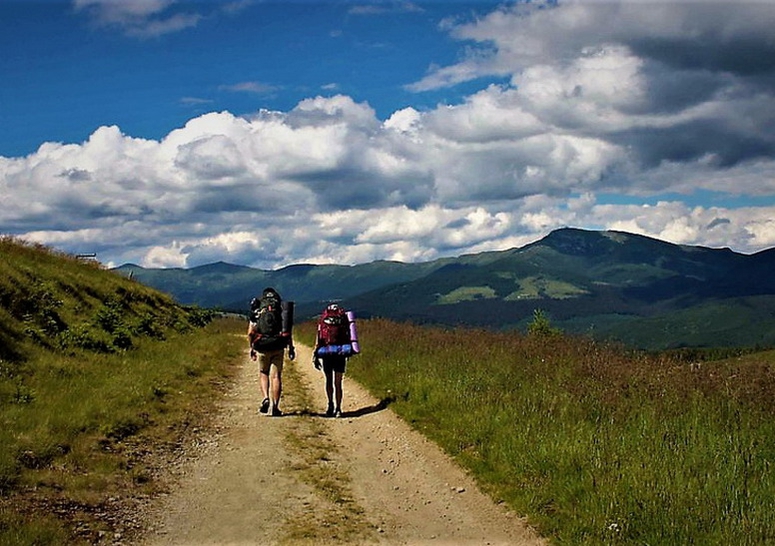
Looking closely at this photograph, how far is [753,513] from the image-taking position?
6.64 meters

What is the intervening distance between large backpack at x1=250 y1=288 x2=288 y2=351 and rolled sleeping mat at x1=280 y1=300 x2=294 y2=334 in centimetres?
11

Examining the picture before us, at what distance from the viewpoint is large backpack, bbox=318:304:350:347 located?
48.3 ft

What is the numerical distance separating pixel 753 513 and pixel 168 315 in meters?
31.2

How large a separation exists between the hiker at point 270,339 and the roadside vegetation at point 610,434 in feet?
8.75

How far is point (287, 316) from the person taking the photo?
1480 cm

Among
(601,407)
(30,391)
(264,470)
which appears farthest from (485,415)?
(30,391)

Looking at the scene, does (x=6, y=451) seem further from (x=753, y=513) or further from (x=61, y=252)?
(x=61, y=252)

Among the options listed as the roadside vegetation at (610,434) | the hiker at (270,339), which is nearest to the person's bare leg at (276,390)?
the hiker at (270,339)

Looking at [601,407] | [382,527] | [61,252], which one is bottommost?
[382,527]

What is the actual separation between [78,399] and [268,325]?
395cm

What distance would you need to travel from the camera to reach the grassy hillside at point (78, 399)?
25.4ft

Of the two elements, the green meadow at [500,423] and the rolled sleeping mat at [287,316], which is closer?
the green meadow at [500,423]

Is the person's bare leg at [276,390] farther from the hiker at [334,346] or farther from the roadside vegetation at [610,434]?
the roadside vegetation at [610,434]

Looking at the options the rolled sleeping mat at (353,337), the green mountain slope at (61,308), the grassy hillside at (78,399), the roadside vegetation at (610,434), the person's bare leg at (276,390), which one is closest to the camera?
the roadside vegetation at (610,434)
